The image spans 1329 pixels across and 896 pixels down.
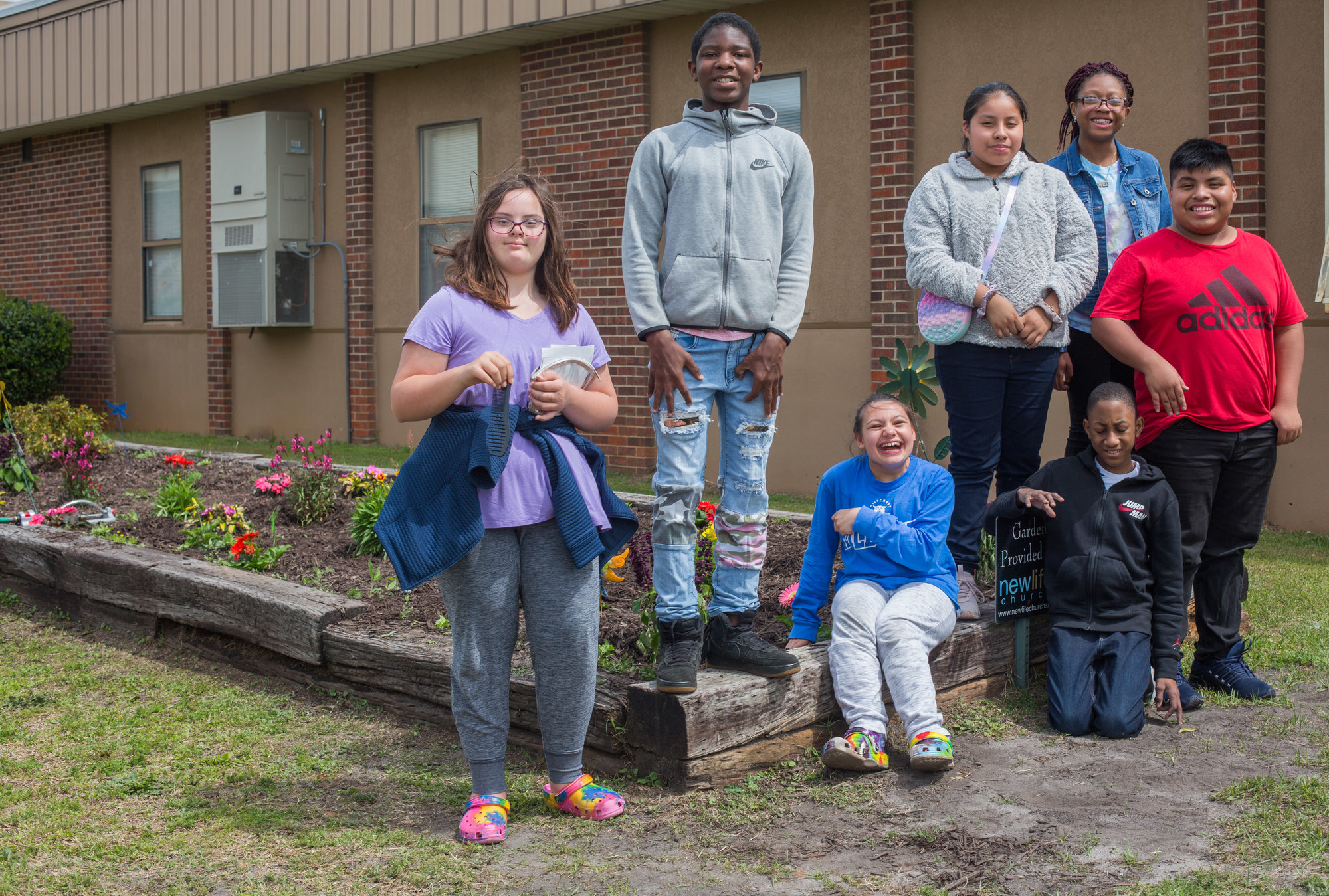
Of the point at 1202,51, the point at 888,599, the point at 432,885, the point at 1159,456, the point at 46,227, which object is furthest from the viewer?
the point at 46,227

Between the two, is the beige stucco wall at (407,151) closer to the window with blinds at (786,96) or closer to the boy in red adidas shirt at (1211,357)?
the window with blinds at (786,96)

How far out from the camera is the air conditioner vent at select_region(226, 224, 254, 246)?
12.5 meters

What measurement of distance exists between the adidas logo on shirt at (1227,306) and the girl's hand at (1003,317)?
0.54m

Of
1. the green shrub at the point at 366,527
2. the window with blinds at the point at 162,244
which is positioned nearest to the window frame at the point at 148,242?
the window with blinds at the point at 162,244

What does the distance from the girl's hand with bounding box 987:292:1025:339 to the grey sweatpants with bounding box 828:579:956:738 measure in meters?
0.93

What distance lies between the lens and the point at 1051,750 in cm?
383

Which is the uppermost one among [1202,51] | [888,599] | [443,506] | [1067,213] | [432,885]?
[1202,51]

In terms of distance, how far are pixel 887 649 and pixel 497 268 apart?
5.37 ft

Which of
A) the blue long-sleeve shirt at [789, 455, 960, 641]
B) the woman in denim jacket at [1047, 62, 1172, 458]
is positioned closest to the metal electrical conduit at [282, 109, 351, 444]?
the woman in denim jacket at [1047, 62, 1172, 458]

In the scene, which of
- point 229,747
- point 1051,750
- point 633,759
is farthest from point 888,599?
point 229,747

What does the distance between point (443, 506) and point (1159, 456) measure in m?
2.54

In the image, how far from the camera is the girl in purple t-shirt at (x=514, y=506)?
315cm

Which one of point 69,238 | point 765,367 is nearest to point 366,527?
point 765,367

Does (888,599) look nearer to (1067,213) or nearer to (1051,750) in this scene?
(1051,750)
